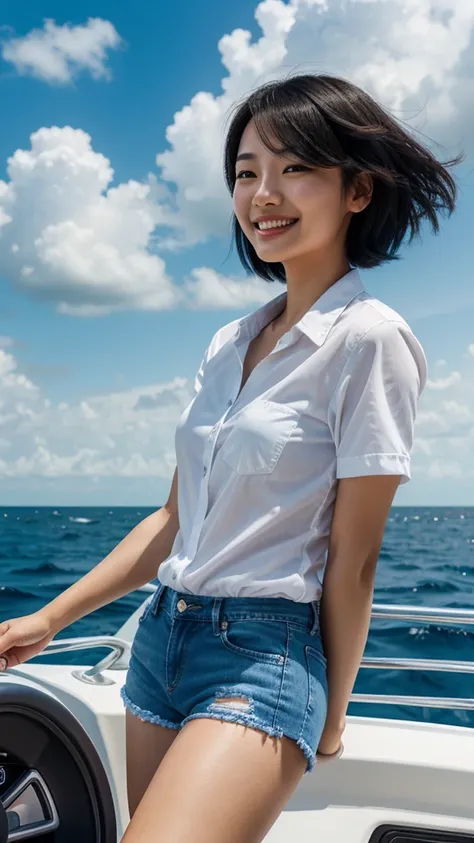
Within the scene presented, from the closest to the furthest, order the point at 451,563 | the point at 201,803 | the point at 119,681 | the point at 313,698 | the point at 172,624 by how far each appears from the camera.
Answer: the point at 201,803 < the point at 313,698 < the point at 172,624 < the point at 119,681 < the point at 451,563

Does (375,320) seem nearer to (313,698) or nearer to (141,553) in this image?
(313,698)

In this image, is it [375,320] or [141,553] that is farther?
[141,553]

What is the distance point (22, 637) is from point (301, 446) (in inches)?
24.8

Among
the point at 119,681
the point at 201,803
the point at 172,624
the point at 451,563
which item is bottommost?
the point at 451,563

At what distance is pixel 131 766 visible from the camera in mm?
1387

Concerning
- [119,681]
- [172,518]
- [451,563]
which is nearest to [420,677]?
[119,681]

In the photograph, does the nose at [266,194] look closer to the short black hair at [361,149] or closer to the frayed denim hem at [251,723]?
the short black hair at [361,149]

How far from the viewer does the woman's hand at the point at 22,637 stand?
4.63 ft

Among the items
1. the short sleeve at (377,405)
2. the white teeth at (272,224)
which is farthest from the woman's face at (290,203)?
the short sleeve at (377,405)

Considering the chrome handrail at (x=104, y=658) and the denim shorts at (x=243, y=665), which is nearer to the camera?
the denim shorts at (x=243, y=665)

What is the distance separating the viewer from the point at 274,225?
4.52ft

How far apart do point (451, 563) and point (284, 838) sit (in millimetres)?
19693

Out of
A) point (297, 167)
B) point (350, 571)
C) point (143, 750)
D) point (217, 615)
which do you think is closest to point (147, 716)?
point (143, 750)

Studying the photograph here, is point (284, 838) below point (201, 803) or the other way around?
below
